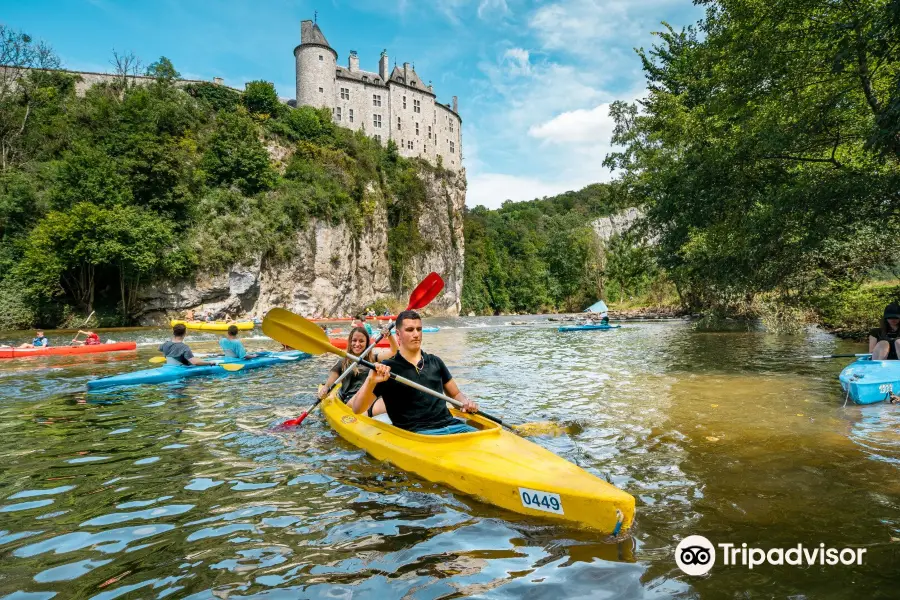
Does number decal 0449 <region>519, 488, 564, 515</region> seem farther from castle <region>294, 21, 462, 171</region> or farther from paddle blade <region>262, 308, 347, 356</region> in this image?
castle <region>294, 21, 462, 171</region>

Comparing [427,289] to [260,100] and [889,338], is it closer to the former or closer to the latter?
[889,338]

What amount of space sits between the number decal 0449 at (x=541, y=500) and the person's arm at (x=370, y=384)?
150 centimetres

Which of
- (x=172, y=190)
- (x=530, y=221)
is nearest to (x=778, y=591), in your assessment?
(x=172, y=190)

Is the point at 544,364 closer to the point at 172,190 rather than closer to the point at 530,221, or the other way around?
the point at 172,190

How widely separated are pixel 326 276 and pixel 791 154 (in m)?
34.0

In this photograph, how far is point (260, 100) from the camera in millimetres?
44000

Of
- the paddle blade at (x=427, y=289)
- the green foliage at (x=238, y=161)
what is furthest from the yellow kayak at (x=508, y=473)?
the green foliage at (x=238, y=161)

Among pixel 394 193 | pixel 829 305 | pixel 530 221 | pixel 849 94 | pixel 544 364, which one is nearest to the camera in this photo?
pixel 849 94

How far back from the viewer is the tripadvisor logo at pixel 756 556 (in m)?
2.68

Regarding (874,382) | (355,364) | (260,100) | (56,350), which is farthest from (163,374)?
(260,100)

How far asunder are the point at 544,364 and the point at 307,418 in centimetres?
718

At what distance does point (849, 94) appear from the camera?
31.2ft

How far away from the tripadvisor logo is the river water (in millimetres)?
55

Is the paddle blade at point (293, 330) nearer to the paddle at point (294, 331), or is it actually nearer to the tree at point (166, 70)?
the paddle at point (294, 331)
